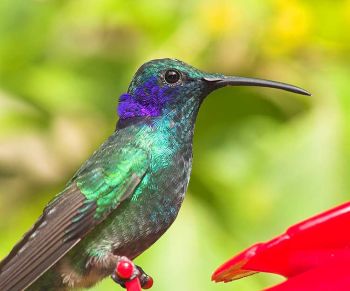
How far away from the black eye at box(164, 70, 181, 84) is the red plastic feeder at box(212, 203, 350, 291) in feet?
1.74

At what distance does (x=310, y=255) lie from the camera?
1.85m

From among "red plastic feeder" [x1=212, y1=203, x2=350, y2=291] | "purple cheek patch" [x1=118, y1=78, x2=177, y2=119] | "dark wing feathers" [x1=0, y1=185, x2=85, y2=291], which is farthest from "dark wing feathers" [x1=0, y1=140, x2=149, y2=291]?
"red plastic feeder" [x1=212, y1=203, x2=350, y2=291]

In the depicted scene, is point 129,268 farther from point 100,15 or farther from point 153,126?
point 100,15

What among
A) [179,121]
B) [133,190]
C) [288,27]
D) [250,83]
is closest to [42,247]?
[133,190]

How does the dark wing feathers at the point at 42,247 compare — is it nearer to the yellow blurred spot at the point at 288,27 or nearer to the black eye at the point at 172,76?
the black eye at the point at 172,76

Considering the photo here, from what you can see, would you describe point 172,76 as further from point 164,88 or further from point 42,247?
point 42,247

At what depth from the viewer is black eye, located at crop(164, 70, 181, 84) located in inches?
88.7

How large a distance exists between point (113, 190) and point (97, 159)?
13cm

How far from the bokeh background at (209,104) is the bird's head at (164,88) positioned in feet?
3.58

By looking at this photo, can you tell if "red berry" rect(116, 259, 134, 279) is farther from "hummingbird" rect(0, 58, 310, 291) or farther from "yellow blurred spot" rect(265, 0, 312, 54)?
"yellow blurred spot" rect(265, 0, 312, 54)

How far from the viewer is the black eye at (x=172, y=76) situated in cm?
225

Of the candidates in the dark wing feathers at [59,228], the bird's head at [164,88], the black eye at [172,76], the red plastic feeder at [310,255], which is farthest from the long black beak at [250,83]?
the red plastic feeder at [310,255]

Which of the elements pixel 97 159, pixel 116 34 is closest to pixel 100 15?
pixel 116 34

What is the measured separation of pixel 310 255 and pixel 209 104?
1.82 meters
